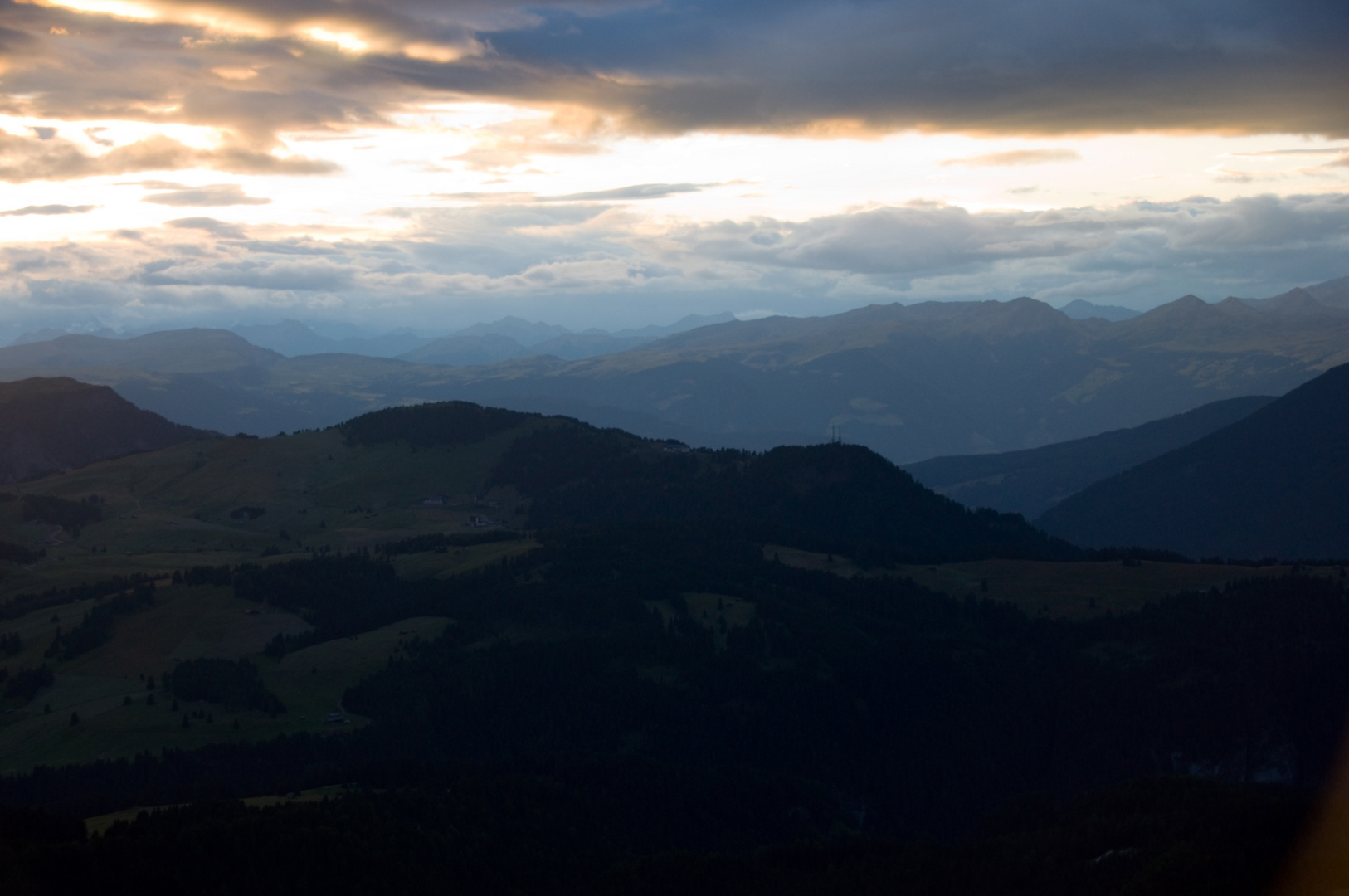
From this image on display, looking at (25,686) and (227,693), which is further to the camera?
(25,686)

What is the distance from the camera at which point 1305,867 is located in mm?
101500

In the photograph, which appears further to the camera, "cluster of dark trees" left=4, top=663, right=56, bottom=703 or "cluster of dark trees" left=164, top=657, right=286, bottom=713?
"cluster of dark trees" left=4, top=663, right=56, bottom=703

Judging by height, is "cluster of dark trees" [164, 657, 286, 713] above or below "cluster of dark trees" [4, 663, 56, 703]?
below

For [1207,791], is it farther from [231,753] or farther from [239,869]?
[231,753]

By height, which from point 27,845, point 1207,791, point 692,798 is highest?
point 27,845

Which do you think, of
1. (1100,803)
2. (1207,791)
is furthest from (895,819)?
(1207,791)

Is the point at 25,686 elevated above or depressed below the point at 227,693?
above

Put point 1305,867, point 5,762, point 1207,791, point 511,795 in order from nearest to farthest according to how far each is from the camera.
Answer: point 1305,867 → point 1207,791 → point 511,795 → point 5,762

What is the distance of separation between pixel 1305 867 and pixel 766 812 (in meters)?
87.1

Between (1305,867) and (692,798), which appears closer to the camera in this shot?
(1305,867)

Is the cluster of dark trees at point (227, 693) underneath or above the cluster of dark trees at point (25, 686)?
underneath

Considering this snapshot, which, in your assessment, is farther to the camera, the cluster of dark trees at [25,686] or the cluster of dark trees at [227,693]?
the cluster of dark trees at [25,686]

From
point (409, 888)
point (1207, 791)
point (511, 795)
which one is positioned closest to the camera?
point (409, 888)

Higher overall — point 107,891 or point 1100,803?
point 107,891
